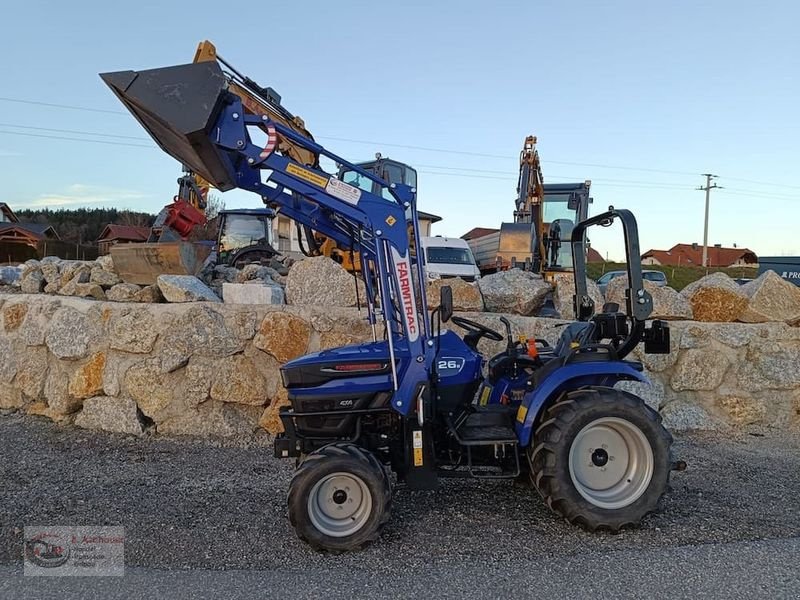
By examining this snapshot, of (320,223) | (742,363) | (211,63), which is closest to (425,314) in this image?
(320,223)

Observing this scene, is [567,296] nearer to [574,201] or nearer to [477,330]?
[477,330]

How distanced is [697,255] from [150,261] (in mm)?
56383

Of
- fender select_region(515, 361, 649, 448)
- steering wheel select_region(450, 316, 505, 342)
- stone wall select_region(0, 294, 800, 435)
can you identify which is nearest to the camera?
fender select_region(515, 361, 649, 448)

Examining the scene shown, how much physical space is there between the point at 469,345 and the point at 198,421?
305cm

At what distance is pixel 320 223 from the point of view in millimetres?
4637

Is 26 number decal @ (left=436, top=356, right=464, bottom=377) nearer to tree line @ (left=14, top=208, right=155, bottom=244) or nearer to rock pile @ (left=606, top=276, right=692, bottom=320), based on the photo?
rock pile @ (left=606, top=276, right=692, bottom=320)

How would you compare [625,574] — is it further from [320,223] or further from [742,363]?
[742,363]

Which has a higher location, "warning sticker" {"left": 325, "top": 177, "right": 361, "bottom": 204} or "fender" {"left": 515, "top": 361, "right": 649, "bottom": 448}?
"warning sticker" {"left": 325, "top": 177, "right": 361, "bottom": 204}

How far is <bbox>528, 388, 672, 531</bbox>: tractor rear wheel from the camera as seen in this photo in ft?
13.2

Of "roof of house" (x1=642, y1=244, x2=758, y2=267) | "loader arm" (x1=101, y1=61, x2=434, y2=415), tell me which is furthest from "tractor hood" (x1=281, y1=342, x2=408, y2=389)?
"roof of house" (x1=642, y1=244, x2=758, y2=267)

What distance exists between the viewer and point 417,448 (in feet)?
13.4

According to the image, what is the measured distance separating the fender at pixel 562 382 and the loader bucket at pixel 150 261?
4.70 m

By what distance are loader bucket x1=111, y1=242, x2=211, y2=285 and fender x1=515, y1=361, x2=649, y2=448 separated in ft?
15.4

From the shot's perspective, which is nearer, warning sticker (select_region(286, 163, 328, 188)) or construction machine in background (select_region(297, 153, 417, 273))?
warning sticker (select_region(286, 163, 328, 188))
